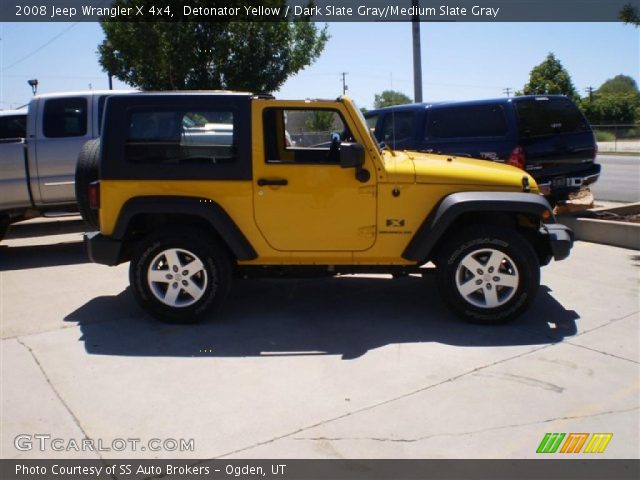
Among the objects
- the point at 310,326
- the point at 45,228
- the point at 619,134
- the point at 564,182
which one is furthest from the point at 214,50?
the point at 619,134

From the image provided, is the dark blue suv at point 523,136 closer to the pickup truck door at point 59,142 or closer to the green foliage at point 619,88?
the pickup truck door at point 59,142

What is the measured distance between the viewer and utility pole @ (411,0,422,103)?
14164 mm

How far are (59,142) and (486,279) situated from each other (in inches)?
232

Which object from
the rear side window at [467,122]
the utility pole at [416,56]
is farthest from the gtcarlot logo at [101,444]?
the utility pole at [416,56]

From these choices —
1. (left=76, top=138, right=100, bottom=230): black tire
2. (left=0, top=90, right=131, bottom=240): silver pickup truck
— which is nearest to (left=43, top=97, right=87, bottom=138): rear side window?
(left=0, top=90, right=131, bottom=240): silver pickup truck

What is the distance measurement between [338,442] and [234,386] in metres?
1.01

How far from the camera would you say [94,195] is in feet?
17.4

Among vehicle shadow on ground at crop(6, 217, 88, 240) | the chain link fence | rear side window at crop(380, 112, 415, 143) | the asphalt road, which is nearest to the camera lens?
rear side window at crop(380, 112, 415, 143)

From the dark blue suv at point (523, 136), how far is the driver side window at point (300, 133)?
305cm

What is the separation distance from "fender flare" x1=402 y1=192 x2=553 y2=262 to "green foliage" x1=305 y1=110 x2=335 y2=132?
1.18 metres

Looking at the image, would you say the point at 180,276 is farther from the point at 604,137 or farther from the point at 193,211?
the point at 604,137

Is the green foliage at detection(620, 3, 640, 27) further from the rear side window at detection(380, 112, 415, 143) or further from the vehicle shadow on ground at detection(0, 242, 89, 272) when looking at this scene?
the vehicle shadow on ground at detection(0, 242, 89, 272)

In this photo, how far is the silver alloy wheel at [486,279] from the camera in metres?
5.12
